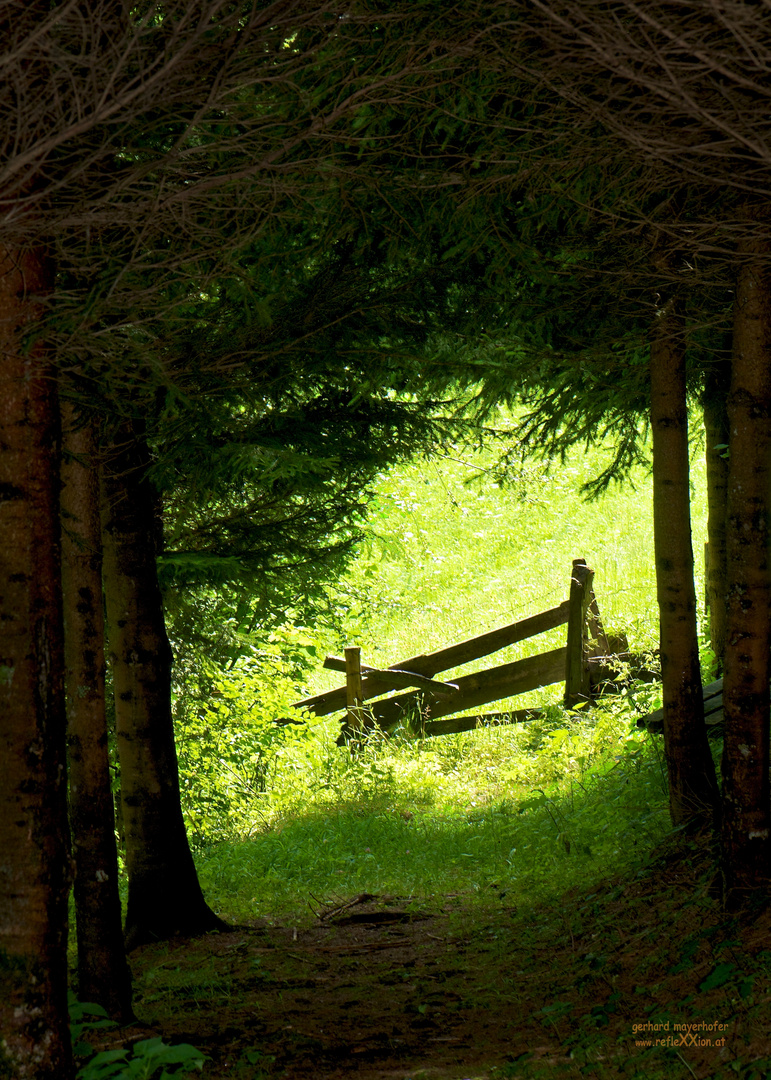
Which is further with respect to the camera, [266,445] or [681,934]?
[266,445]

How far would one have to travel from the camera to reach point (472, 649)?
1374 cm

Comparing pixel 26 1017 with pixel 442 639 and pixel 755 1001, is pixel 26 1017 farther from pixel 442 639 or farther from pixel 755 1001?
pixel 442 639

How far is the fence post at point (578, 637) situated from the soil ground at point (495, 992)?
5.52 metres

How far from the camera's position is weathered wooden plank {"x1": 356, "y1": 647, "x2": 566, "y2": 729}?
44.7 ft

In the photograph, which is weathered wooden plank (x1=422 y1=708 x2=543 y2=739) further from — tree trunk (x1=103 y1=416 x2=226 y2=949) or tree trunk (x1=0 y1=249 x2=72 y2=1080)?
tree trunk (x1=0 y1=249 x2=72 y2=1080)

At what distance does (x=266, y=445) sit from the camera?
22.5 feet

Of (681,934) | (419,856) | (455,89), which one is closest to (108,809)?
(681,934)

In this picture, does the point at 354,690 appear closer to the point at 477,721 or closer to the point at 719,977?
the point at 477,721

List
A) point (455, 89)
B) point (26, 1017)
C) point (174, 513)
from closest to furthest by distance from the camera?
point (26, 1017) < point (455, 89) < point (174, 513)

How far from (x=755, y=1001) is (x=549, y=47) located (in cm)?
404

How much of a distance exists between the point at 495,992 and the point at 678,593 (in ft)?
9.11

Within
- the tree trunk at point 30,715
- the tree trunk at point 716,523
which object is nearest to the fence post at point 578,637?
the tree trunk at point 716,523

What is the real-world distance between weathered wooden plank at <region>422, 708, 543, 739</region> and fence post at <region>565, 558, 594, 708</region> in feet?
2.20

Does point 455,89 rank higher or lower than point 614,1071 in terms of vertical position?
higher
